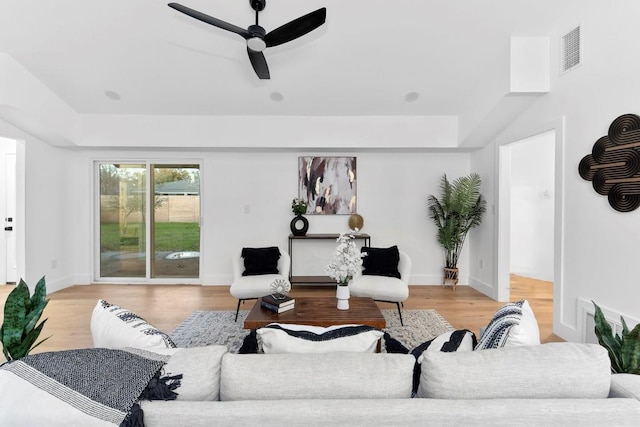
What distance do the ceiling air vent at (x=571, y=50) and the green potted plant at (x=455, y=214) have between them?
2121 millimetres

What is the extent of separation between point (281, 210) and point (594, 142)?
417 centimetres

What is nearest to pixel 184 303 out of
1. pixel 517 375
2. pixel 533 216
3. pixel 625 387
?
pixel 517 375

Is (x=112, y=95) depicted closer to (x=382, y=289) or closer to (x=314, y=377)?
(x=382, y=289)

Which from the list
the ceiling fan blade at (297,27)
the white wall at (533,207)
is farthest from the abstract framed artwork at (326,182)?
the white wall at (533,207)

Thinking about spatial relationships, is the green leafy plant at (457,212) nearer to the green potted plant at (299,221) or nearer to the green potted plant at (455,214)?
the green potted plant at (455,214)

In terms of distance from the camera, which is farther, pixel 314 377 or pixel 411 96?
pixel 411 96

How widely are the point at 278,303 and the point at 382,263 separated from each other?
1.69 m

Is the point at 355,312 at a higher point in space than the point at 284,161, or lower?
lower

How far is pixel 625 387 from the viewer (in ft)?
3.80

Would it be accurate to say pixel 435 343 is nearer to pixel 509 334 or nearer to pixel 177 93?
pixel 509 334

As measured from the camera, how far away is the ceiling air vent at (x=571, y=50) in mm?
3169

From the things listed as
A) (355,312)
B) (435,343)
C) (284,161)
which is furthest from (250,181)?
(435,343)

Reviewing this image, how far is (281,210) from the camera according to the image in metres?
5.72

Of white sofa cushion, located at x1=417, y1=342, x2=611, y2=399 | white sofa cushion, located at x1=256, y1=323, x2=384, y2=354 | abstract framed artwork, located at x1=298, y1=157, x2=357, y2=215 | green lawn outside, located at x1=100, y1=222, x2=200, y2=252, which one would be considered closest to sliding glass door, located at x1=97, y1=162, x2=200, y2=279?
green lawn outside, located at x1=100, y1=222, x2=200, y2=252
